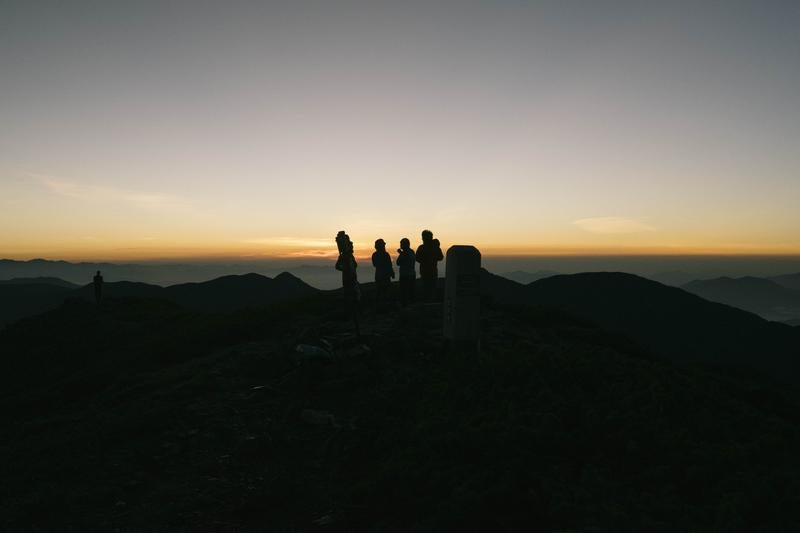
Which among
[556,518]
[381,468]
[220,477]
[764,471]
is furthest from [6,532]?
[764,471]

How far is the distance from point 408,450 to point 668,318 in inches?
3043

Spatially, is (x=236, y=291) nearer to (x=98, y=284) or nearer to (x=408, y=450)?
(x=98, y=284)

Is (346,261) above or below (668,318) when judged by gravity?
above

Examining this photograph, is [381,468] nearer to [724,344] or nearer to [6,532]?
[6,532]

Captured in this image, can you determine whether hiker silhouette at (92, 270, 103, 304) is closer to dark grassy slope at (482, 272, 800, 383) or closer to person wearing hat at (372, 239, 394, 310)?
person wearing hat at (372, 239, 394, 310)

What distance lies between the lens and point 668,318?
71.9 m

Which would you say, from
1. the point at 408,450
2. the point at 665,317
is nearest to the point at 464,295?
the point at 408,450

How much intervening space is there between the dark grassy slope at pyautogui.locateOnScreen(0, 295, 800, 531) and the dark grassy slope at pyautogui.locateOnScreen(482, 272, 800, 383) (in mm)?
48209

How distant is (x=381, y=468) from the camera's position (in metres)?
7.53

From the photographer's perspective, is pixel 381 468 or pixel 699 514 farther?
pixel 381 468

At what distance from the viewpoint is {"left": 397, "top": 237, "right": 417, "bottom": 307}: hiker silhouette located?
62.3 ft

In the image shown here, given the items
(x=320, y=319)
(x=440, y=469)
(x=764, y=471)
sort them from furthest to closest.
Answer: (x=320, y=319) → (x=440, y=469) → (x=764, y=471)

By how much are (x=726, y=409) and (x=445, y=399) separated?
586 centimetres

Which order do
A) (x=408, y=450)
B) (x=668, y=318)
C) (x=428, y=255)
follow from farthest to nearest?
(x=668, y=318) → (x=428, y=255) → (x=408, y=450)
